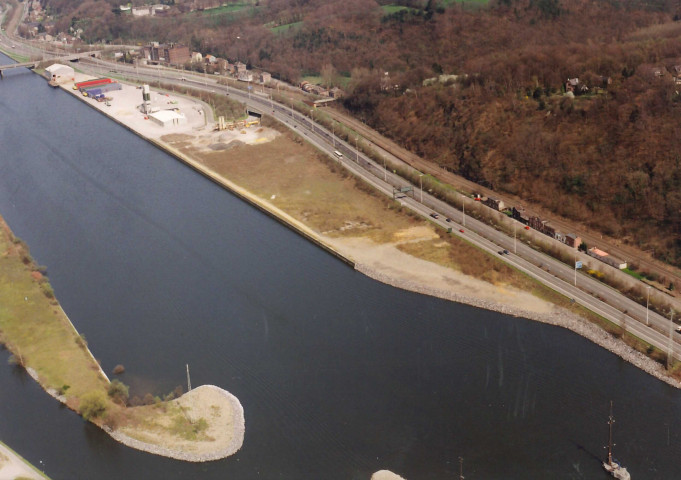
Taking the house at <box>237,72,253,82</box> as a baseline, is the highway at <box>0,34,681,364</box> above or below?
below

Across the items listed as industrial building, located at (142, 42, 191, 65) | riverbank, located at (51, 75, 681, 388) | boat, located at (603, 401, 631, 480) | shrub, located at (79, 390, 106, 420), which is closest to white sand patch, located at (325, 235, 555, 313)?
riverbank, located at (51, 75, 681, 388)

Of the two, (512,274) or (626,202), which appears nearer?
(512,274)

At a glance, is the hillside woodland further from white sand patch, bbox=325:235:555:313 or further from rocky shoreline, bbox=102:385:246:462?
rocky shoreline, bbox=102:385:246:462

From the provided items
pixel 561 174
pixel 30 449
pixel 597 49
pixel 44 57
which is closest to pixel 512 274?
pixel 561 174

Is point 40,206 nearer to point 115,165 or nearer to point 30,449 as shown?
point 115,165

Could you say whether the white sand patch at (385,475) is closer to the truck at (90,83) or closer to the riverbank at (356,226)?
the riverbank at (356,226)

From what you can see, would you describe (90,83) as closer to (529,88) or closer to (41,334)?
(529,88)
